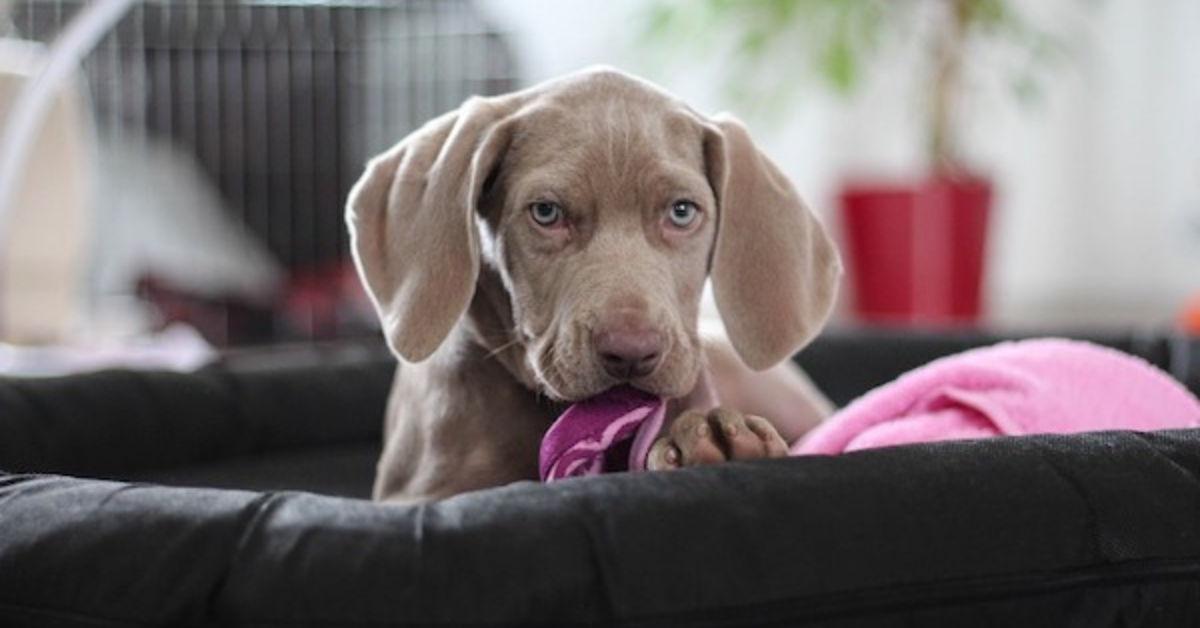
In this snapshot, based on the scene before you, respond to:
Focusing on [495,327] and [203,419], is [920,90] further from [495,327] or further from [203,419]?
[495,327]

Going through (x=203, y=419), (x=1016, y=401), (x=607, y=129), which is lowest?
(x=203, y=419)

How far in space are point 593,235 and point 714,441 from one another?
0.27 meters

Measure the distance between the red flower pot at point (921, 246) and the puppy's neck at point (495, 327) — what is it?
305 centimetres

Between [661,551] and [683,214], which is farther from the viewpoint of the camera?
[683,214]

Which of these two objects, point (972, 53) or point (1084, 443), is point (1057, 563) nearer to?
point (1084, 443)

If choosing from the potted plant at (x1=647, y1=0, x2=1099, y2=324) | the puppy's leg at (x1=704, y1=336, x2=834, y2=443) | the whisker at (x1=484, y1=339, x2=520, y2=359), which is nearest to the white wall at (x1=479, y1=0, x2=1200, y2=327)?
the potted plant at (x1=647, y1=0, x2=1099, y2=324)

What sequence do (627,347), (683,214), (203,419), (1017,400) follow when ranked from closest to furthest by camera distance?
(627,347), (683,214), (1017,400), (203,419)

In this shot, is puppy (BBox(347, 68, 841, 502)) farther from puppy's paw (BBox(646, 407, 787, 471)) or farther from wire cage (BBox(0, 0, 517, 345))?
wire cage (BBox(0, 0, 517, 345))

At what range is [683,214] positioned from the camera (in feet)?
5.69

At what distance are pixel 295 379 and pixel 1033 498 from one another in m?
1.68

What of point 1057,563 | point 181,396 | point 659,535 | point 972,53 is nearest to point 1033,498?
point 1057,563

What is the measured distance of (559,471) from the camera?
1.66 meters

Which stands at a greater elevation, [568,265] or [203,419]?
[568,265]

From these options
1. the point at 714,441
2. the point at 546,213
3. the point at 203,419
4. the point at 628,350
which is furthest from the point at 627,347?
the point at 203,419
